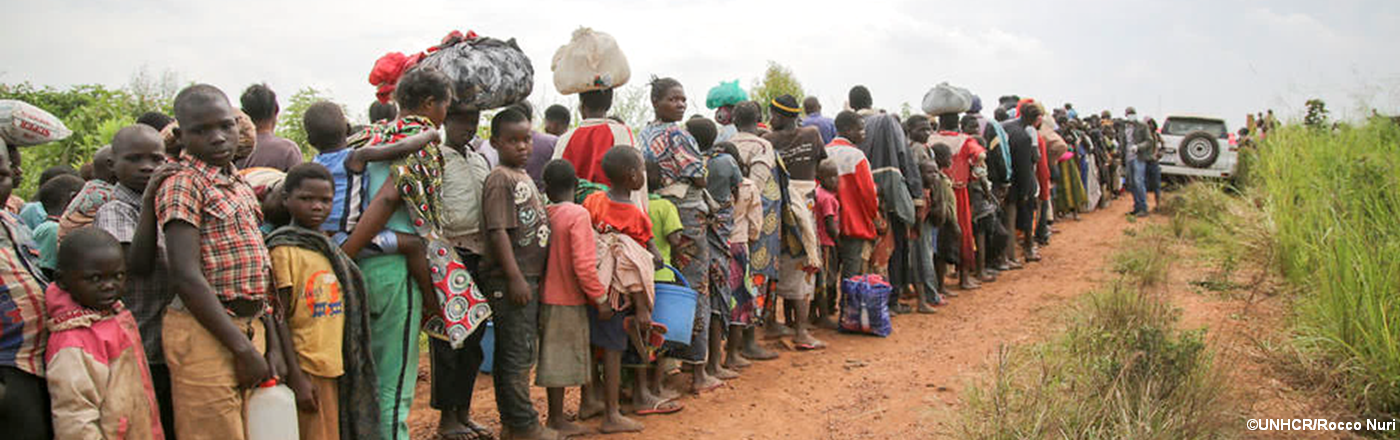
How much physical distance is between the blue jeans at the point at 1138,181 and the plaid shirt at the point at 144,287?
1354cm

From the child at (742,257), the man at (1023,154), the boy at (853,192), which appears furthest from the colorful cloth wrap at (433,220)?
the man at (1023,154)

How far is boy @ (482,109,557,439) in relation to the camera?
3852 millimetres

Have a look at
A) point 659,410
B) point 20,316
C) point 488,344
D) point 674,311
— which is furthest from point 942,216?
point 20,316

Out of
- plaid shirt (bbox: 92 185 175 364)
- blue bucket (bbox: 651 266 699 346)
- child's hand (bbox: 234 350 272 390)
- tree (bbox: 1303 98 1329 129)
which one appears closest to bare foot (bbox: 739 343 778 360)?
blue bucket (bbox: 651 266 699 346)

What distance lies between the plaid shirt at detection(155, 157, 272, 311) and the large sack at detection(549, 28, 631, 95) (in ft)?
6.98

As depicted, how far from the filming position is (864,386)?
5.42 m

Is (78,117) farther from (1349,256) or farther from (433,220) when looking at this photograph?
(1349,256)

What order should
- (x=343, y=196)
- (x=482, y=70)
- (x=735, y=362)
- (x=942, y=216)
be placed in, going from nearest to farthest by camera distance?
(x=343, y=196) → (x=482, y=70) → (x=735, y=362) → (x=942, y=216)

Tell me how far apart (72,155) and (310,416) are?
23.9 ft

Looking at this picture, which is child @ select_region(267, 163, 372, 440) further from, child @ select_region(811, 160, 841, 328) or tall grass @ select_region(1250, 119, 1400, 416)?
tall grass @ select_region(1250, 119, 1400, 416)

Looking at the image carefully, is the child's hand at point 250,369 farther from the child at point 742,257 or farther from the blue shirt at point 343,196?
the child at point 742,257

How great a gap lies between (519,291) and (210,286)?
1360mm

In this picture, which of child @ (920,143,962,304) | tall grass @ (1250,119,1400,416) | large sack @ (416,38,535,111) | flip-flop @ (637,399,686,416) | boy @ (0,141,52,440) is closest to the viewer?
boy @ (0,141,52,440)

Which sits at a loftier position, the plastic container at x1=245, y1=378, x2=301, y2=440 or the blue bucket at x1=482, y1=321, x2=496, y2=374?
the plastic container at x1=245, y1=378, x2=301, y2=440
